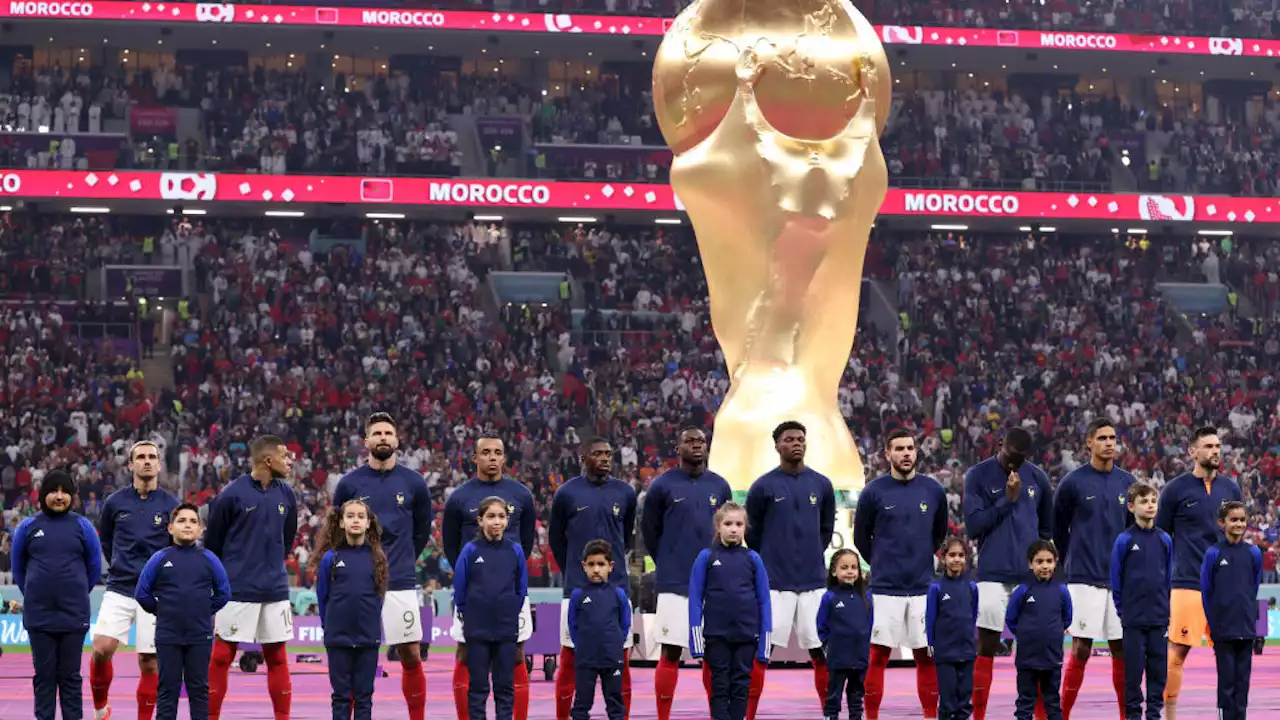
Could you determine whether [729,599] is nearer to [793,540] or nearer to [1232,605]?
[793,540]

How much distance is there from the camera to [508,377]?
36812mm

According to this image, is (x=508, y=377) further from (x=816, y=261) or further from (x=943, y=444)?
(x=816, y=261)

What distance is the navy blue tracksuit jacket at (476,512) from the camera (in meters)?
12.8

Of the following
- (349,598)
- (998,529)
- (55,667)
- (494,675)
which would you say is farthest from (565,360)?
(349,598)

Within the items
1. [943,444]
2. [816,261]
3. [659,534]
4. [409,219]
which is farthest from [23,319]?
[659,534]

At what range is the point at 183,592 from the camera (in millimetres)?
11820

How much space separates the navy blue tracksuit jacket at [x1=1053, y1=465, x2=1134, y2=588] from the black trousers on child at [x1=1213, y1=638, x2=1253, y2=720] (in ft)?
2.96

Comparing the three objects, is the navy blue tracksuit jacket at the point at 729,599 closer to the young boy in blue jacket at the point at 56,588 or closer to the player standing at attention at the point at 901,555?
the player standing at attention at the point at 901,555

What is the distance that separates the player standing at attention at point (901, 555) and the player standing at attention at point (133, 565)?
15.2ft

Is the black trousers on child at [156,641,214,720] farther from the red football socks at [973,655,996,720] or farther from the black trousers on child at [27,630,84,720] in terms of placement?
the red football socks at [973,655,996,720]

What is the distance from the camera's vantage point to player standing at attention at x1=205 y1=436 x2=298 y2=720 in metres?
12.5

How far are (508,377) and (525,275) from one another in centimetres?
517

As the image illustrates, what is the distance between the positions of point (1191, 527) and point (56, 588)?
7.54 metres

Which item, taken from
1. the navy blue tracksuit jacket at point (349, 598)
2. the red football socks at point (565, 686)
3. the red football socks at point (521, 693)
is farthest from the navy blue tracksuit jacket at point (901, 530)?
the navy blue tracksuit jacket at point (349, 598)
